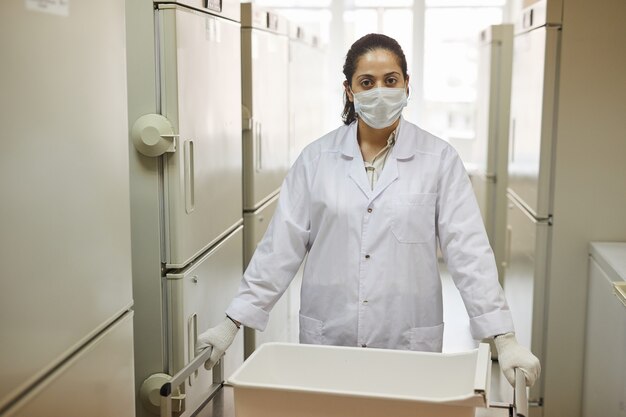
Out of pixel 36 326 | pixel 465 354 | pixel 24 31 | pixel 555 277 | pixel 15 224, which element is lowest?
pixel 555 277

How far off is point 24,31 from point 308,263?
1097mm

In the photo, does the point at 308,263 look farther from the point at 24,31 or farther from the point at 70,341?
the point at 24,31

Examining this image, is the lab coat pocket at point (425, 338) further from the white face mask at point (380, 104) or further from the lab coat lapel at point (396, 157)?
the white face mask at point (380, 104)

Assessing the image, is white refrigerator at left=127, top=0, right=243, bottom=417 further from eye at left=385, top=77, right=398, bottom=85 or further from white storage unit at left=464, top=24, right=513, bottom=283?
white storage unit at left=464, top=24, right=513, bottom=283

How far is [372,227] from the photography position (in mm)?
2080

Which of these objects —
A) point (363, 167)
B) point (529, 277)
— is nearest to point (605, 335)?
point (529, 277)

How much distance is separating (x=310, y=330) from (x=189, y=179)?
0.56 metres

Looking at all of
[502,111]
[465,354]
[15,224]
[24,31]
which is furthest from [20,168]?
[502,111]

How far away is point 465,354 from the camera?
1.53m

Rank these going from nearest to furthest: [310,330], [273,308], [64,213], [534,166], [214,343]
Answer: [64,213]
[214,343]
[310,330]
[534,166]
[273,308]

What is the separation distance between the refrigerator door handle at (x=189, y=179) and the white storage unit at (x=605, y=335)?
4.13 feet

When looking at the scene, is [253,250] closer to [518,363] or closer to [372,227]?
[372,227]

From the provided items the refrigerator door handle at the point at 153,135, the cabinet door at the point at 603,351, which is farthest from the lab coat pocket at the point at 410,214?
the cabinet door at the point at 603,351

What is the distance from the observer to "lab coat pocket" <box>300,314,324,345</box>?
216 centimetres
